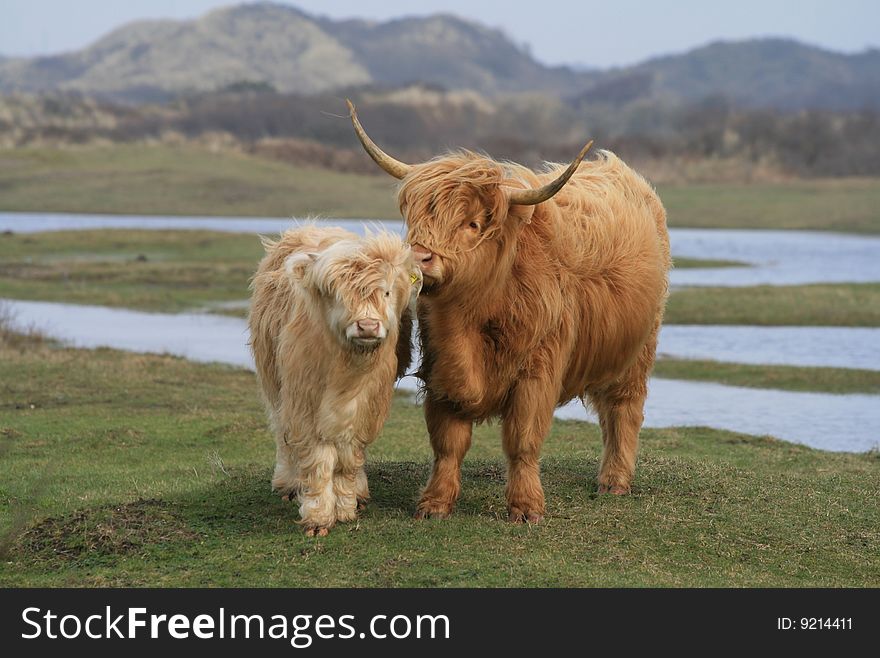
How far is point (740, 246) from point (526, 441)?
29.0m

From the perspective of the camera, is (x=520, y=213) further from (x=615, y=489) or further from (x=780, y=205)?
(x=780, y=205)

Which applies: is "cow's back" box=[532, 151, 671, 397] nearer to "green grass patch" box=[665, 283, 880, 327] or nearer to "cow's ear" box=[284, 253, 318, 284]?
"cow's ear" box=[284, 253, 318, 284]

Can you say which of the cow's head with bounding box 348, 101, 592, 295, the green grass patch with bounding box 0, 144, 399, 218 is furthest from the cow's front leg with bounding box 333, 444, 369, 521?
the green grass patch with bounding box 0, 144, 399, 218

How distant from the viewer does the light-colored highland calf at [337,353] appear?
6215 mm

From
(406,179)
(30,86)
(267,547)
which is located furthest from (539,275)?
(30,86)

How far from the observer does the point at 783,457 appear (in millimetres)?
9891

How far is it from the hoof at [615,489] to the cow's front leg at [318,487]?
205 cm

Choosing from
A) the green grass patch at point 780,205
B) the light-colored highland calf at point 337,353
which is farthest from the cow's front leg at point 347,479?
the green grass patch at point 780,205

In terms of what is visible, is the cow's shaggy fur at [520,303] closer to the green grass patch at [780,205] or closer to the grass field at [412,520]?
the grass field at [412,520]

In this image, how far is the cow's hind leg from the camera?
26.3 ft

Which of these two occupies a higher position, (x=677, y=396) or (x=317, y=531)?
(x=317, y=531)

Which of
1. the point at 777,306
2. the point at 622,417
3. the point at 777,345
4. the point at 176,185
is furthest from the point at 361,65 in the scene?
the point at 622,417

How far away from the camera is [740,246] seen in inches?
1368

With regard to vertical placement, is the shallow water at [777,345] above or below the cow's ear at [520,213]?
below
